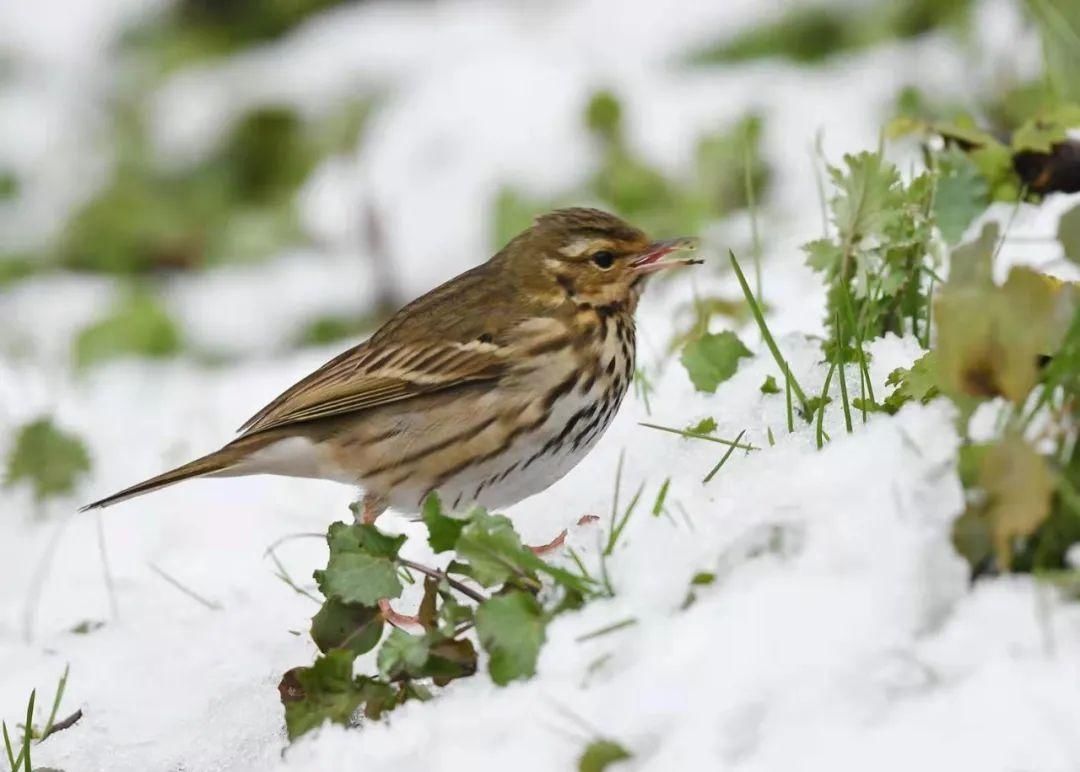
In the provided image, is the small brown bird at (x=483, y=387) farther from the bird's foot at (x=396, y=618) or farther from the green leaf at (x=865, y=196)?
the bird's foot at (x=396, y=618)

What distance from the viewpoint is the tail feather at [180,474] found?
4.03m

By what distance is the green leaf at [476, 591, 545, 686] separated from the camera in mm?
2541

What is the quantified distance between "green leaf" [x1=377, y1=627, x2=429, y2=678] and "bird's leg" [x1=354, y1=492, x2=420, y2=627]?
0.16 metres

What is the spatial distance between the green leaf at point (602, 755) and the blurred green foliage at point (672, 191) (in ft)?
15.0

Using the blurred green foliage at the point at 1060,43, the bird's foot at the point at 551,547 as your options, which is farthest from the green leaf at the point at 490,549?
the blurred green foliage at the point at 1060,43

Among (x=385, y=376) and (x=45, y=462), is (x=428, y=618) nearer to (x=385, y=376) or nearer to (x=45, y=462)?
(x=385, y=376)

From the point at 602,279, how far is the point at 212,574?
1.45 metres

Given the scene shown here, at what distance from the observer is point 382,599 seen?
2.90 meters

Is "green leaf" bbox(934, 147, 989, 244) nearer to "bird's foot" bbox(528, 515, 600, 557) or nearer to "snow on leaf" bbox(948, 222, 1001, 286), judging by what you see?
"bird's foot" bbox(528, 515, 600, 557)

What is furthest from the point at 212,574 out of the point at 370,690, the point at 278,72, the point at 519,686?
the point at 278,72

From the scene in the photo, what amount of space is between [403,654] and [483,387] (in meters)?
1.42

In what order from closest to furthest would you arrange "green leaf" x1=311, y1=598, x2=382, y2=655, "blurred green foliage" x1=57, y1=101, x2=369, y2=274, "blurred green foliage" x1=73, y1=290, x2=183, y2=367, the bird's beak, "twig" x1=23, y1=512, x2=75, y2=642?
"green leaf" x1=311, y1=598, x2=382, y2=655 → the bird's beak → "twig" x1=23, y1=512, x2=75, y2=642 → "blurred green foliage" x1=73, y1=290, x2=183, y2=367 → "blurred green foliage" x1=57, y1=101, x2=369, y2=274

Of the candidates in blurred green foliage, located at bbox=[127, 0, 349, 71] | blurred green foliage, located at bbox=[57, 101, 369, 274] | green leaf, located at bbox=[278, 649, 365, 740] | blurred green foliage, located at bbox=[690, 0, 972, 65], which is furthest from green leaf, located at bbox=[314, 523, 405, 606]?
blurred green foliage, located at bbox=[127, 0, 349, 71]

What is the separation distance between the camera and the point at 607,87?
895 cm
